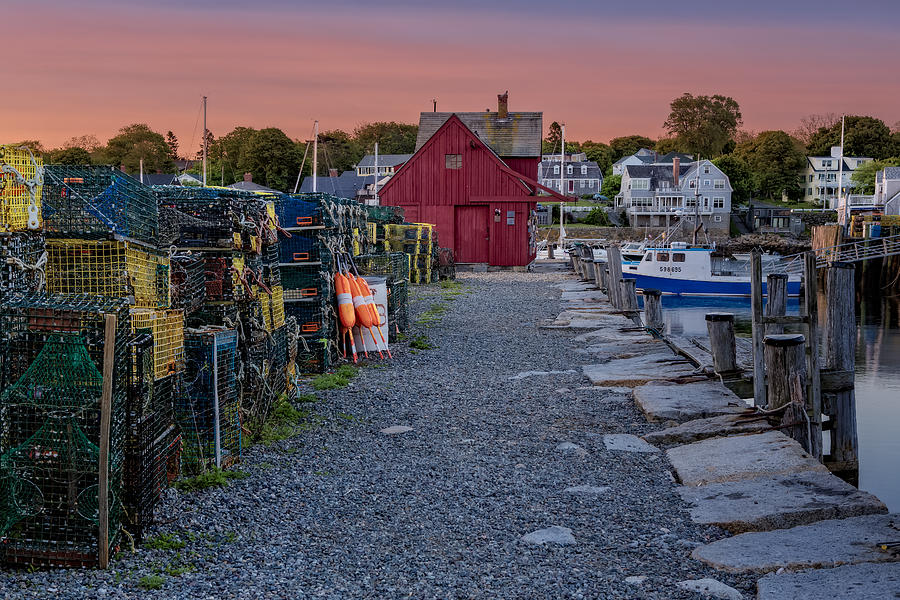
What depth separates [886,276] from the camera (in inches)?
1852

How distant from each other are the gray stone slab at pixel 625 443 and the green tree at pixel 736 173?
336 ft

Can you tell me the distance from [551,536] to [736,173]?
350 ft

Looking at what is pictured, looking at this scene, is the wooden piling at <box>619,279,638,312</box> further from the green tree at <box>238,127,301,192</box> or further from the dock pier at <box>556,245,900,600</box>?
the green tree at <box>238,127,301,192</box>

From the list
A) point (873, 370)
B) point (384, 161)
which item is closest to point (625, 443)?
point (873, 370)

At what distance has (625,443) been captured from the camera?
296 inches

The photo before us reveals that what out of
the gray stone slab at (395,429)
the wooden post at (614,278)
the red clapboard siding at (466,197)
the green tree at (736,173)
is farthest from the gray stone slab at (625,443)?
the green tree at (736,173)

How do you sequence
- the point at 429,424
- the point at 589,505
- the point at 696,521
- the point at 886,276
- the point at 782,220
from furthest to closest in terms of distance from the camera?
the point at 782,220, the point at 886,276, the point at 429,424, the point at 589,505, the point at 696,521

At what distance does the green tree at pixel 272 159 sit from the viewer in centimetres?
9600

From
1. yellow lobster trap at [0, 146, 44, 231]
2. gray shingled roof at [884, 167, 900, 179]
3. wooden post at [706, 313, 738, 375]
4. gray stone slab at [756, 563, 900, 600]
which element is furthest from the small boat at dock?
gray shingled roof at [884, 167, 900, 179]

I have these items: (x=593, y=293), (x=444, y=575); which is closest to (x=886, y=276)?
(x=593, y=293)

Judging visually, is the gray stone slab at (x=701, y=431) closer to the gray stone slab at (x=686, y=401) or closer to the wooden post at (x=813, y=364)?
the gray stone slab at (x=686, y=401)

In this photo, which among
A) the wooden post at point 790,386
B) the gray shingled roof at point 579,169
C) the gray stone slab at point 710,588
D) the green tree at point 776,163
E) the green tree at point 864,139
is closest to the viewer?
the gray stone slab at point 710,588

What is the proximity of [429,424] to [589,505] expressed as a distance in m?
2.69

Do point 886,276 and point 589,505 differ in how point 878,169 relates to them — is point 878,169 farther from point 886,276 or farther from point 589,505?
point 589,505
